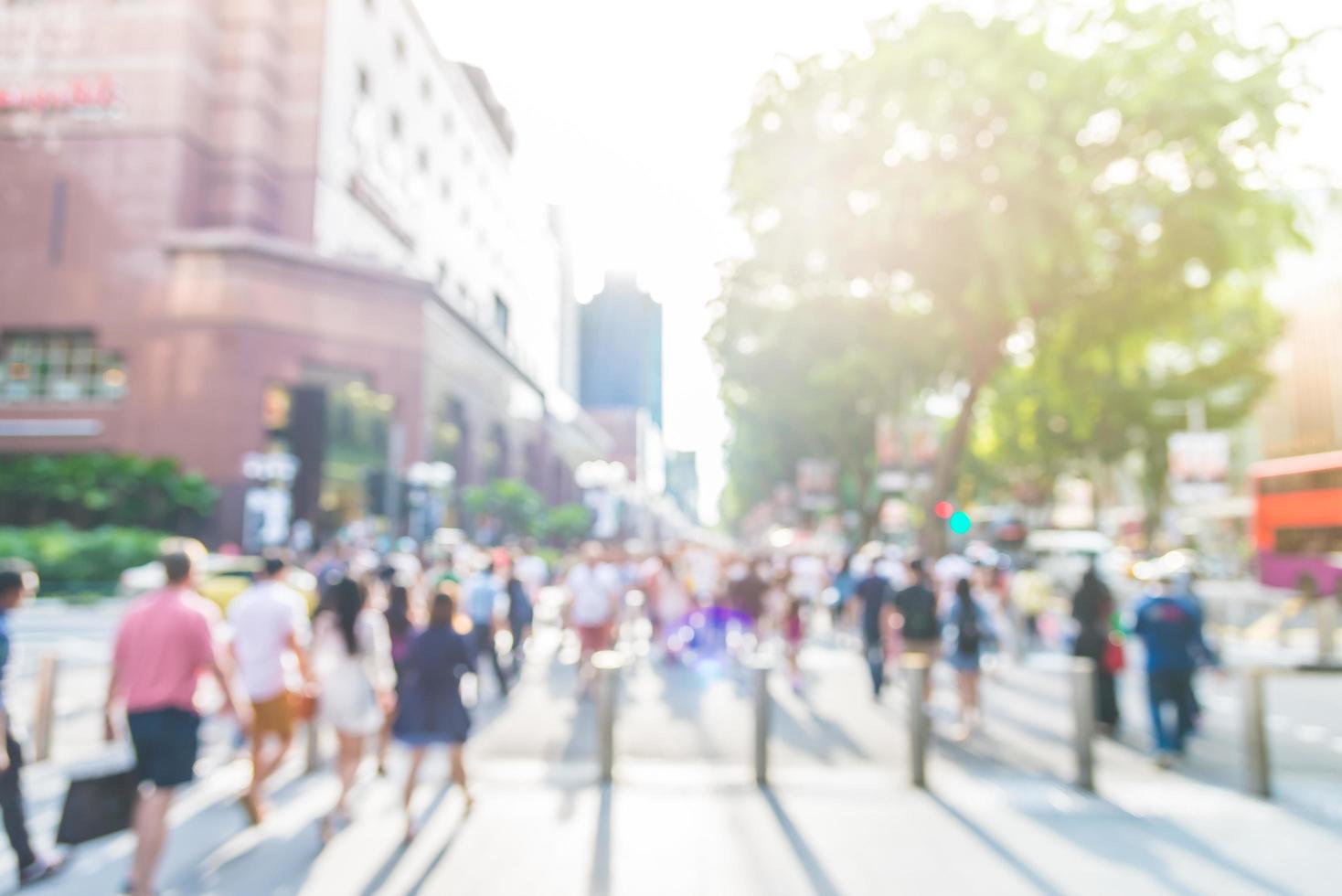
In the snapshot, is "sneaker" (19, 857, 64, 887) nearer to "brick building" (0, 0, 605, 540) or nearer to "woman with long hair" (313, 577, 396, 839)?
"woman with long hair" (313, 577, 396, 839)

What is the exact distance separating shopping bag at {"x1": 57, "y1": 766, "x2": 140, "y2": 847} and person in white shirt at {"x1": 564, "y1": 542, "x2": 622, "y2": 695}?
712 centimetres

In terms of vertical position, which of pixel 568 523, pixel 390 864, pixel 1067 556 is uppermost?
pixel 568 523

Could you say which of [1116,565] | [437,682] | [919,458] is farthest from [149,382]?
[1116,565]

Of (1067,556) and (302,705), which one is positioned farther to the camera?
(1067,556)

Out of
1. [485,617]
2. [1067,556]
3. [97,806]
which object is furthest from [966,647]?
[1067,556]

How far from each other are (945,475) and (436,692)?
17.5 m

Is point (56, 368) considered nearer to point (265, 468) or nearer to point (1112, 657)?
point (265, 468)

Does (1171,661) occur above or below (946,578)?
below

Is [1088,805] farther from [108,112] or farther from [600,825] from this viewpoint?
[108,112]

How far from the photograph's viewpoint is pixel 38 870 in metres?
5.23

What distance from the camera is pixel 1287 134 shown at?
600 inches

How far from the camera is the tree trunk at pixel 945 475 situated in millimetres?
21516

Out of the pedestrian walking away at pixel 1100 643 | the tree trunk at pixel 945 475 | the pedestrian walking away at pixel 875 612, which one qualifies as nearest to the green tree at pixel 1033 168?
the tree trunk at pixel 945 475

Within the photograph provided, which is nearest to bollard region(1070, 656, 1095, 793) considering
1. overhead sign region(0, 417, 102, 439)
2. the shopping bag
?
the shopping bag
